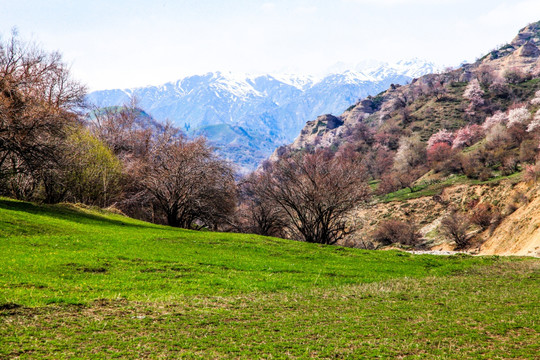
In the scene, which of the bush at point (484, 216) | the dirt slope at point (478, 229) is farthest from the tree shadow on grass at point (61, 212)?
the bush at point (484, 216)

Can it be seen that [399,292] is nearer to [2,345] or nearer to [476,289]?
[476,289]

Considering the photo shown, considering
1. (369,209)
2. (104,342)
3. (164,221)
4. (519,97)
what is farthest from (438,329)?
(519,97)

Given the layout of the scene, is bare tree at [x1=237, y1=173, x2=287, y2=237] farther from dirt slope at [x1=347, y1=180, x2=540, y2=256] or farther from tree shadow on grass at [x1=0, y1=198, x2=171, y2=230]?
tree shadow on grass at [x1=0, y1=198, x2=171, y2=230]

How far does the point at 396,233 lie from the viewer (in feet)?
228

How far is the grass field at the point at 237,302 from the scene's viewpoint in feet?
31.0

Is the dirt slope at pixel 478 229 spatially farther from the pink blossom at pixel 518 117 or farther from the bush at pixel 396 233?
the pink blossom at pixel 518 117

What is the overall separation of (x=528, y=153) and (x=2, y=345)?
3395 inches

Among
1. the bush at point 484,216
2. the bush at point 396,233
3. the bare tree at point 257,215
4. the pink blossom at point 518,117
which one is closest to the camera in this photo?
the bare tree at point 257,215

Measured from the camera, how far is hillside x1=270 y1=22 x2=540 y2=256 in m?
59.2

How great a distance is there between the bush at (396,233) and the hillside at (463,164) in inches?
56.8

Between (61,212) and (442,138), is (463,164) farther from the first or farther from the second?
(61,212)

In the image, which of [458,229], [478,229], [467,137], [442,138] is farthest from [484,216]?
[442,138]

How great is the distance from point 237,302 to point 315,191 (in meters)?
26.1

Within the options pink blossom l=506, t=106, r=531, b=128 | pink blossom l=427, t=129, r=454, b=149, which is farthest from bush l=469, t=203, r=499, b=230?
pink blossom l=427, t=129, r=454, b=149
